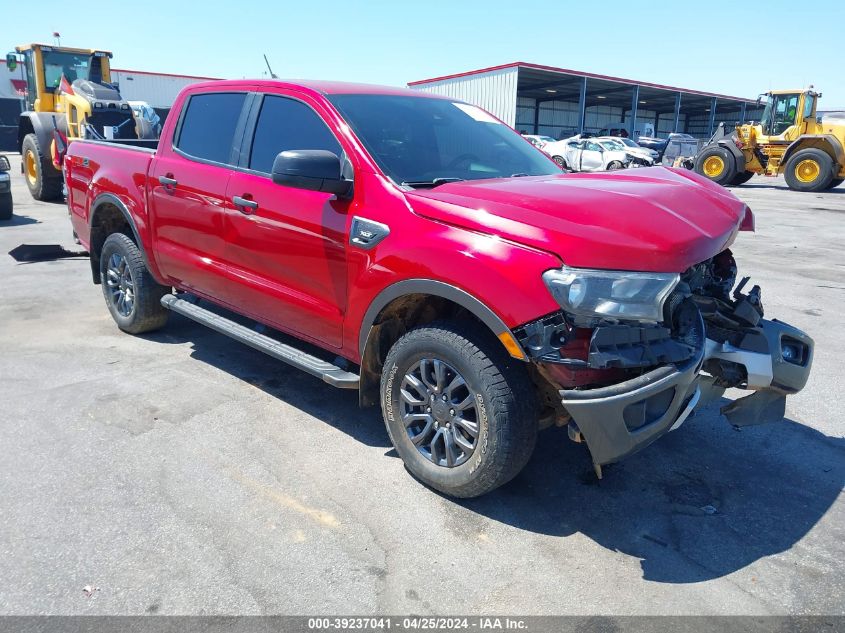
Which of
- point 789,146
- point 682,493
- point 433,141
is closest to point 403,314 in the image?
point 433,141

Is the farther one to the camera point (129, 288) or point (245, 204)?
point (129, 288)

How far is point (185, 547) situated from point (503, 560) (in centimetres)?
134

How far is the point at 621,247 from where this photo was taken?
2.53m

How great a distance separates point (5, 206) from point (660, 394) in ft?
38.4

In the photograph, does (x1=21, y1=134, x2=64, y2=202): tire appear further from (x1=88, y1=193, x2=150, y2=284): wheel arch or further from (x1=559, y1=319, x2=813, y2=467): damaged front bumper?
(x1=559, y1=319, x2=813, y2=467): damaged front bumper

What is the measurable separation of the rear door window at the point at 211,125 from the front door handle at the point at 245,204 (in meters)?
0.37

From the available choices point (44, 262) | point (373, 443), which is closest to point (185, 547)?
point (373, 443)

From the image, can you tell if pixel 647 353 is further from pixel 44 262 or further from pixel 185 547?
pixel 44 262

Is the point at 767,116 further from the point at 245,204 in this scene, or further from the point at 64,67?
the point at 245,204

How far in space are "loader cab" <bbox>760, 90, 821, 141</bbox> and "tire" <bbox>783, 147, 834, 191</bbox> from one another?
2.39ft

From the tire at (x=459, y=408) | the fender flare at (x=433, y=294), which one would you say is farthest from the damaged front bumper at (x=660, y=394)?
the fender flare at (x=433, y=294)

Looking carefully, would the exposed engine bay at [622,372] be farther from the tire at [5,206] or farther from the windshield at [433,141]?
the tire at [5,206]

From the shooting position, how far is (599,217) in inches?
105

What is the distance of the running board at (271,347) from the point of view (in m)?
3.37
